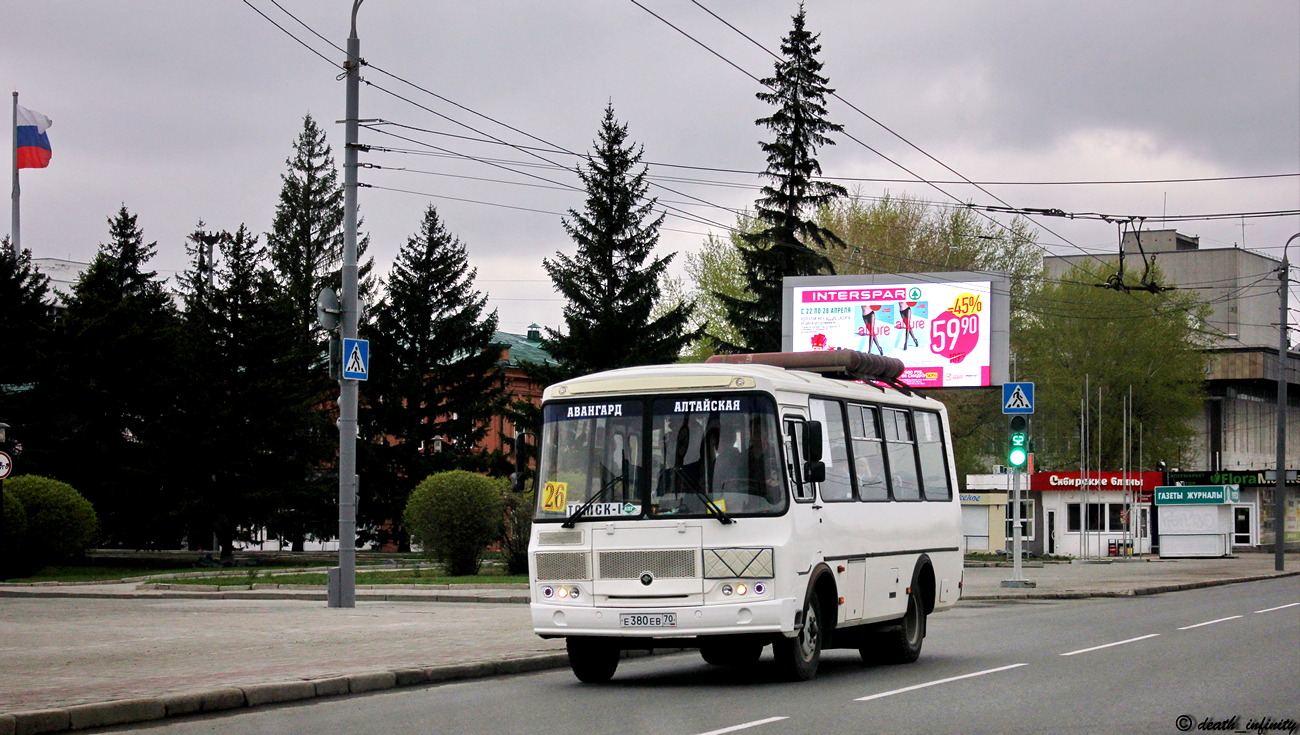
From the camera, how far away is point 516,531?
34.6 meters

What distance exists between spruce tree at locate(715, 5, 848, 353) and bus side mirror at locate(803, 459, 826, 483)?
36923 millimetres

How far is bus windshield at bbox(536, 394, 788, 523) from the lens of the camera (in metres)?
13.5

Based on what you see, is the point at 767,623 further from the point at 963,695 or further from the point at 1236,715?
the point at 1236,715

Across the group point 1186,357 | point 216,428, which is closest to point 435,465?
point 216,428

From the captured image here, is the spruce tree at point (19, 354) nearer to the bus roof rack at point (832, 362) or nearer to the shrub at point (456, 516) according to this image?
the shrub at point (456, 516)

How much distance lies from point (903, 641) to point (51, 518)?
29880 millimetres

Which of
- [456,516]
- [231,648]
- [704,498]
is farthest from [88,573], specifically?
[704,498]

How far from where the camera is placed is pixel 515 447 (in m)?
60.4

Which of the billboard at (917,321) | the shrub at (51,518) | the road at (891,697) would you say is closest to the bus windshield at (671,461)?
the road at (891,697)

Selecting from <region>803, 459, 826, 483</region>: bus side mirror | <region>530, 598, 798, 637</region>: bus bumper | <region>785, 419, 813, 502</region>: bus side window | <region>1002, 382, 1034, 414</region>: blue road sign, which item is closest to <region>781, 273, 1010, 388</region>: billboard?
<region>1002, 382, 1034, 414</region>: blue road sign

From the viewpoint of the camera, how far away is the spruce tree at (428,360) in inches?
2527

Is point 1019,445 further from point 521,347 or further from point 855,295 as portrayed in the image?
point 521,347

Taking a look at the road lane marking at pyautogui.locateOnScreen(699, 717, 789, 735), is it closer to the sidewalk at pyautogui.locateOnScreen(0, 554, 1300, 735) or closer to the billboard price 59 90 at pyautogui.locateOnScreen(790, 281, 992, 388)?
the sidewalk at pyautogui.locateOnScreen(0, 554, 1300, 735)

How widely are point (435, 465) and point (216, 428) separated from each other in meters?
13.6
